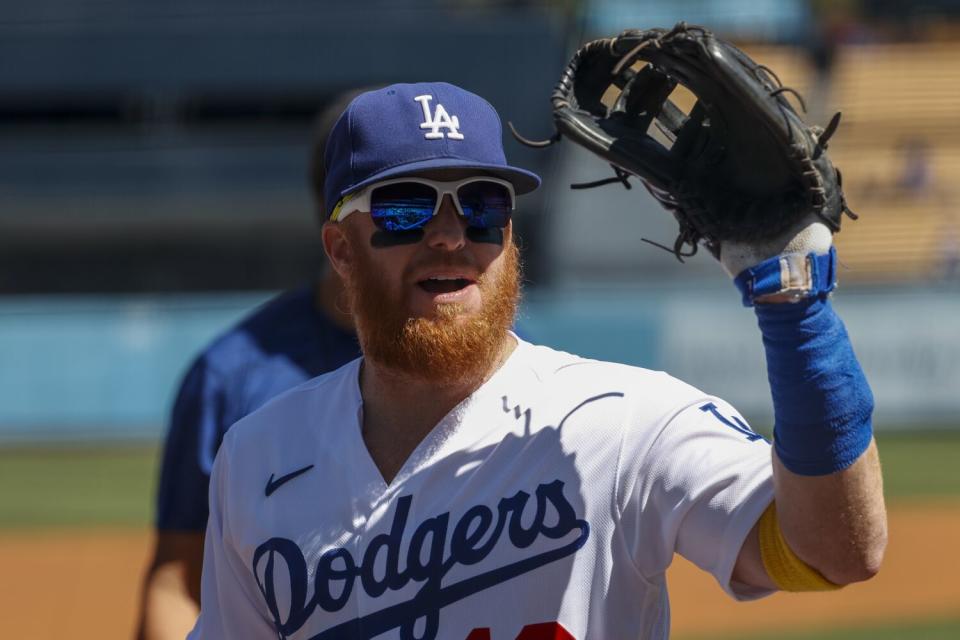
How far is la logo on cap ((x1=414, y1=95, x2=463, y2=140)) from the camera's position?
2336 mm

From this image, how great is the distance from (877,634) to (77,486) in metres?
9.00

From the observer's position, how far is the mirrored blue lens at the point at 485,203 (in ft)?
7.71

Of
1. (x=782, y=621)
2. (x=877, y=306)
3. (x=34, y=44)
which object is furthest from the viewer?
(x=34, y=44)

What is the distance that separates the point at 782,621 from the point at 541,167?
1461 centimetres

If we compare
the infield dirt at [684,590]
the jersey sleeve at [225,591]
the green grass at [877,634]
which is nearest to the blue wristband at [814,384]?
the jersey sleeve at [225,591]

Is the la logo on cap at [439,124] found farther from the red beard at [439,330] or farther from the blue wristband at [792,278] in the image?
the blue wristband at [792,278]

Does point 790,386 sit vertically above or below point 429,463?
above

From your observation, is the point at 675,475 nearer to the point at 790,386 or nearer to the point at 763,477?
the point at 763,477

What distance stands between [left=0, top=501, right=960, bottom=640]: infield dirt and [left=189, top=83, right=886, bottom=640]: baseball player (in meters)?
5.99

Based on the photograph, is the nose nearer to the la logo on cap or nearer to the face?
the face

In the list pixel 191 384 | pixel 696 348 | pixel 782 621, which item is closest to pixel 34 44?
pixel 696 348

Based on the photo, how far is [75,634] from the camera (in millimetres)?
8414

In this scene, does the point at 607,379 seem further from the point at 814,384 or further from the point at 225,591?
the point at 225,591

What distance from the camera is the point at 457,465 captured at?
7.68 feet
